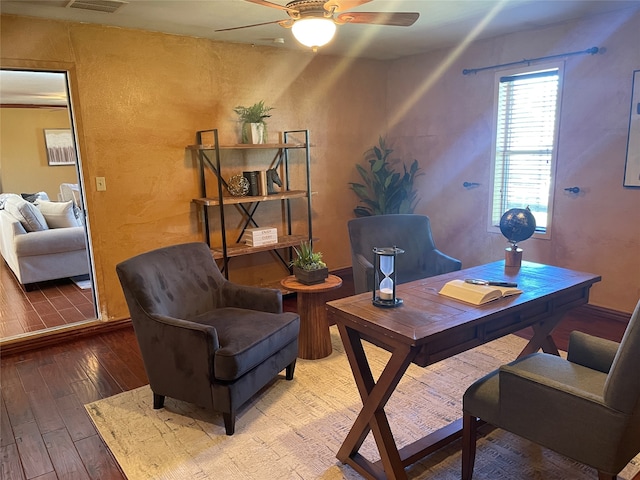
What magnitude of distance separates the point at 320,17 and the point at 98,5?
1.76 m

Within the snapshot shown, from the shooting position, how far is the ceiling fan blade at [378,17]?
2322mm

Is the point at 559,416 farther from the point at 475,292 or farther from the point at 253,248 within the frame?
the point at 253,248

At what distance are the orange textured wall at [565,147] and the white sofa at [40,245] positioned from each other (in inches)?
159

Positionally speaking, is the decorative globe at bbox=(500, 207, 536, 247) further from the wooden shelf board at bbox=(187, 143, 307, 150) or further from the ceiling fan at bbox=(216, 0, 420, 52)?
the wooden shelf board at bbox=(187, 143, 307, 150)

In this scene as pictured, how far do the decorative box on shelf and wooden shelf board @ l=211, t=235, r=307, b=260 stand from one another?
40mm

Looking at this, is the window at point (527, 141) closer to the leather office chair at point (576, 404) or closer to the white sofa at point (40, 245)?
the leather office chair at point (576, 404)

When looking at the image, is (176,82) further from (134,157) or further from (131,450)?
(131,450)

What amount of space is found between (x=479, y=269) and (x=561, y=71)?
2.30m

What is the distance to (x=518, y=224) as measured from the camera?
2.65 meters

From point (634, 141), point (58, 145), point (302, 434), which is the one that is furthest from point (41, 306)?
point (634, 141)

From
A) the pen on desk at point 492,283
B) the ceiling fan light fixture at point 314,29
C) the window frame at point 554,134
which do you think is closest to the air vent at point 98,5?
the ceiling fan light fixture at point 314,29

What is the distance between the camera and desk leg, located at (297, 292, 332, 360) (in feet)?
10.4

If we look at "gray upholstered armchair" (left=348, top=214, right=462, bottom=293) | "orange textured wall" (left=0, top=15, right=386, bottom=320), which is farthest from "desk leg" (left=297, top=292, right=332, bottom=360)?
"orange textured wall" (left=0, top=15, right=386, bottom=320)

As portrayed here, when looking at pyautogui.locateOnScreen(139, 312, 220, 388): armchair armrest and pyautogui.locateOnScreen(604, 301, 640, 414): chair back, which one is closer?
pyautogui.locateOnScreen(604, 301, 640, 414): chair back
